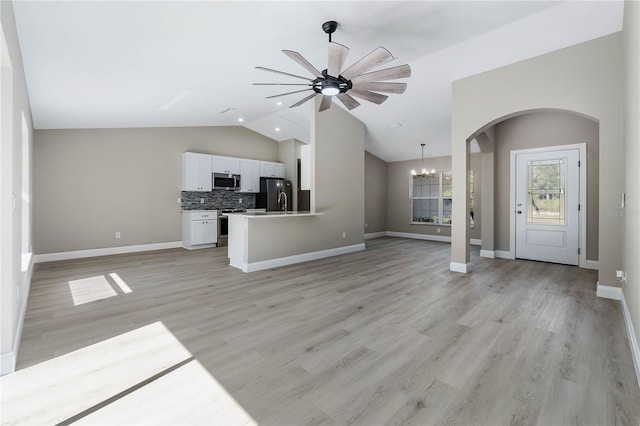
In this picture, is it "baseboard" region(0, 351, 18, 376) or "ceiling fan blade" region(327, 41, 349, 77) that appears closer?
"baseboard" region(0, 351, 18, 376)

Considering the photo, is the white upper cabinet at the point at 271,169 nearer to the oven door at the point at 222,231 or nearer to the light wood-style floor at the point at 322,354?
the oven door at the point at 222,231

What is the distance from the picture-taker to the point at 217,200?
7.73 meters

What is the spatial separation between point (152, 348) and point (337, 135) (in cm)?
504

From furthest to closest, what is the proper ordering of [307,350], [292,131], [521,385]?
1. [292,131]
2. [307,350]
3. [521,385]

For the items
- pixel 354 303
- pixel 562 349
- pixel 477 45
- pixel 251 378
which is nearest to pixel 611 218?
pixel 562 349

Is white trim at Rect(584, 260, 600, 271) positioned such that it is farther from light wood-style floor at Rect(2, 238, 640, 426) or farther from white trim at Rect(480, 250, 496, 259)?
white trim at Rect(480, 250, 496, 259)

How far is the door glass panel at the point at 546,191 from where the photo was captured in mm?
5297

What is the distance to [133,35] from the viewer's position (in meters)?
2.87

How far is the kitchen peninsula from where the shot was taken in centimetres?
488

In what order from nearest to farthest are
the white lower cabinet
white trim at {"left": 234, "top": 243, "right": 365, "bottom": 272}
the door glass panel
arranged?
white trim at {"left": 234, "top": 243, "right": 365, "bottom": 272}, the door glass panel, the white lower cabinet

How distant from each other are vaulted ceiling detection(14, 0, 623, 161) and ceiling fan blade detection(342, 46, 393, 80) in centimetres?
61

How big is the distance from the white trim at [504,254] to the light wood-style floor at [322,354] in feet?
5.29

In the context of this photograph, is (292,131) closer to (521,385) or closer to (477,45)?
(477,45)

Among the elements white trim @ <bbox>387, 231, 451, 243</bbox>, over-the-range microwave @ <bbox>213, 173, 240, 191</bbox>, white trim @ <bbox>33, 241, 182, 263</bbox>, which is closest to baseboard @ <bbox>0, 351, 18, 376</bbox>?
white trim @ <bbox>33, 241, 182, 263</bbox>
